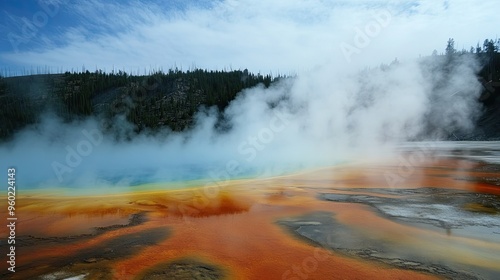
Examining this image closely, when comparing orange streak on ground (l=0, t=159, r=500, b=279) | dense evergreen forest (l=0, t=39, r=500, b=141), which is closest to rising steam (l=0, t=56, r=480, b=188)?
orange streak on ground (l=0, t=159, r=500, b=279)

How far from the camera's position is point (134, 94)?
2437 inches

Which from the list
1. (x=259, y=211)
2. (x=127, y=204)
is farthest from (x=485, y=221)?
(x=127, y=204)

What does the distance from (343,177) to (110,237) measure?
811 centimetres

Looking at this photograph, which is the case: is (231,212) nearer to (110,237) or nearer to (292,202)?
(292,202)

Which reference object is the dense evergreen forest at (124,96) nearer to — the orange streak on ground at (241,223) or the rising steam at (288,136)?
the rising steam at (288,136)

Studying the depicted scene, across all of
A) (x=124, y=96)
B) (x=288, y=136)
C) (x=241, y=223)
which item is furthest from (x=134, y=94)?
(x=241, y=223)

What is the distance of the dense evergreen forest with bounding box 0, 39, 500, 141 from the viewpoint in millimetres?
49344

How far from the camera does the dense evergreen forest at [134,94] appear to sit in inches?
1943

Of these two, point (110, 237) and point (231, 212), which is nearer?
point (110, 237)

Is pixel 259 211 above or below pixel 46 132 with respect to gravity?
below

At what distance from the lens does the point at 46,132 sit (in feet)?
156

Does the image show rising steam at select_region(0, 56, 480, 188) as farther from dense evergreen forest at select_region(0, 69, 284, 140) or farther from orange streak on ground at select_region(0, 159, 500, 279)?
dense evergreen forest at select_region(0, 69, 284, 140)

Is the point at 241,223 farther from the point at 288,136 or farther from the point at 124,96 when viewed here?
the point at 124,96

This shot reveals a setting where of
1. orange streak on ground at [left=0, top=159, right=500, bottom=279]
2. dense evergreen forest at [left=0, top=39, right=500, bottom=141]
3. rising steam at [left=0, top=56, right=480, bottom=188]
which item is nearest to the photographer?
→ orange streak on ground at [left=0, top=159, right=500, bottom=279]
